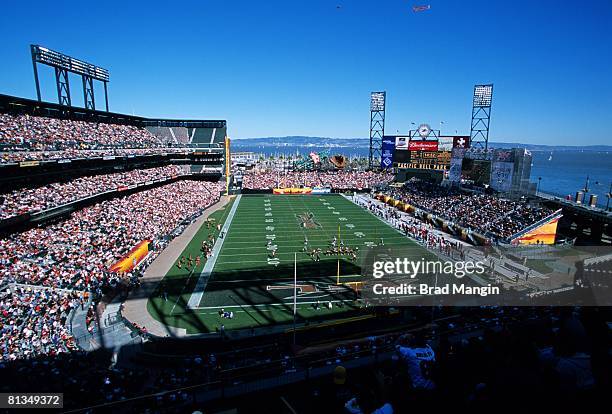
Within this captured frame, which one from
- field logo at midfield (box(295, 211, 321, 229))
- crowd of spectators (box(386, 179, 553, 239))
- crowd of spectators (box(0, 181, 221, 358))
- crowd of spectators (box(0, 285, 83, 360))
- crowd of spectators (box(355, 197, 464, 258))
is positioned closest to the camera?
crowd of spectators (box(0, 285, 83, 360))

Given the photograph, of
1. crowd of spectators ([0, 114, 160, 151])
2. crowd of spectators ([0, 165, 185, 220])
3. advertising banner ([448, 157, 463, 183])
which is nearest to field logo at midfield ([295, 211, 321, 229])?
crowd of spectators ([0, 165, 185, 220])

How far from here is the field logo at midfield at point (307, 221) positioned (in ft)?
120

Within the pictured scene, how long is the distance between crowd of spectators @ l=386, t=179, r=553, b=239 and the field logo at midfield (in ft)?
42.9

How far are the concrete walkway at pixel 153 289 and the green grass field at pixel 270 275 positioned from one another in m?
0.43

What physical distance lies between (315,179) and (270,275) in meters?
44.8

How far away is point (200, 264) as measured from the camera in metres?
25.0

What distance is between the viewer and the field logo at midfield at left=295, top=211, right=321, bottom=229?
36.7m

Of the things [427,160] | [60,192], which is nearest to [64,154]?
[60,192]

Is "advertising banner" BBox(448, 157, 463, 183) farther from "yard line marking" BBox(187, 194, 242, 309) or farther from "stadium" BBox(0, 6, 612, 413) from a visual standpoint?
"yard line marking" BBox(187, 194, 242, 309)

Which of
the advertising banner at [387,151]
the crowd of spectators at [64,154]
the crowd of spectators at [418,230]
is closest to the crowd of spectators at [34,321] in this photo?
the crowd of spectators at [64,154]

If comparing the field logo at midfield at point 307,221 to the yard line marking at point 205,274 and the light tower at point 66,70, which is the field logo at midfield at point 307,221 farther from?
the light tower at point 66,70

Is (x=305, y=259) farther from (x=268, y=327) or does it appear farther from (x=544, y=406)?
(x=544, y=406)

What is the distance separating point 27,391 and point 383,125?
236ft

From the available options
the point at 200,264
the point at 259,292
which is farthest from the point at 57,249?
the point at 259,292
